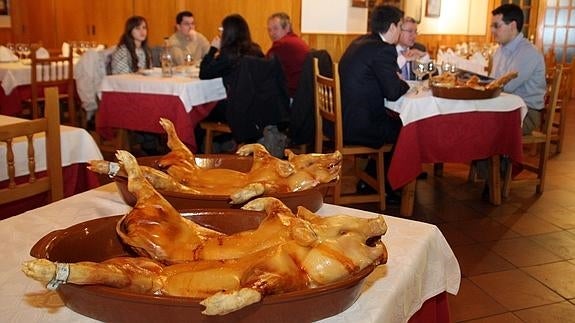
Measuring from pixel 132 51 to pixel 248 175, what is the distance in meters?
3.84

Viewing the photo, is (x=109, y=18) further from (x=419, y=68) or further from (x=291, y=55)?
(x=419, y=68)

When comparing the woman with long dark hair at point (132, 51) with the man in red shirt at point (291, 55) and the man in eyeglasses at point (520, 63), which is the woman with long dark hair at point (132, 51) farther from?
the man in eyeglasses at point (520, 63)

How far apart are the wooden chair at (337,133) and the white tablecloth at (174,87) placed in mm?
888

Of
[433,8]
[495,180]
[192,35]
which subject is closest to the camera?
[495,180]

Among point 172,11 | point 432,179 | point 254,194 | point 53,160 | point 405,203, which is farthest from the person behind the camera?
point 172,11

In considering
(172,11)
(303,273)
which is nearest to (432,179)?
(303,273)

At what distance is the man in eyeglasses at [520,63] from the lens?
3990 mm

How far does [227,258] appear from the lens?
0.83 metres

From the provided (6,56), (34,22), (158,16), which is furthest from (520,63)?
(34,22)

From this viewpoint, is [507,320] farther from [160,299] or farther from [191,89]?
[191,89]

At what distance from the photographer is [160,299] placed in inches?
27.4

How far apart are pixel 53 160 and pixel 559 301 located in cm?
199

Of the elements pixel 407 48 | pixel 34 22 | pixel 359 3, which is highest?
pixel 359 3

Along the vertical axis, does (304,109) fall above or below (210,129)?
above
